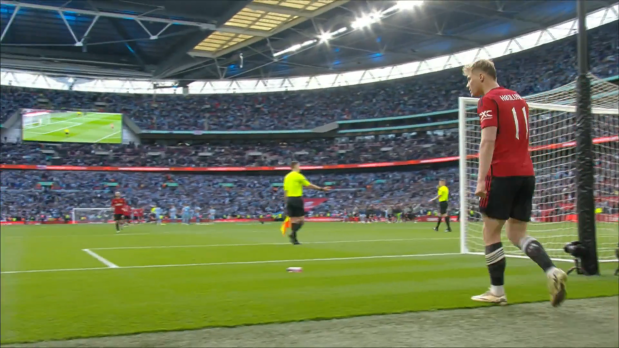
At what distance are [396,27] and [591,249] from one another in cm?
3297

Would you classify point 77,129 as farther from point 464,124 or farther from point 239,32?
point 464,124

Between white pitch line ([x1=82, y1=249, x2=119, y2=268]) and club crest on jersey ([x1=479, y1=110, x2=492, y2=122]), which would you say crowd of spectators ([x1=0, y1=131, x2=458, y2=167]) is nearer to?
white pitch line ([x1=82, y1=249, x2=119, y2=268])

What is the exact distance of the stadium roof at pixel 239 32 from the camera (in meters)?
30.4

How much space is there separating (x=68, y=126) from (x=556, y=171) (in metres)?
47.7


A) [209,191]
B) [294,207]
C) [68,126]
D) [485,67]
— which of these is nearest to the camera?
[485,67]

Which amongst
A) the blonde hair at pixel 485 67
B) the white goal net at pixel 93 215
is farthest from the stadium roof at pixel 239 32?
the blonde hair at pixel 485 67

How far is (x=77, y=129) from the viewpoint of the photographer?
4988cm

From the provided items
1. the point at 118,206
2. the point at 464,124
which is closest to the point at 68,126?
the point at 118,206

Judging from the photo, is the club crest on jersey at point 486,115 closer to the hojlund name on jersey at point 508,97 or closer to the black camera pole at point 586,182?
the hojlund name on jersey at point 508,97

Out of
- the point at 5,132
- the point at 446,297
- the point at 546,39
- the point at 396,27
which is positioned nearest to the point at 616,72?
the point at 546,39

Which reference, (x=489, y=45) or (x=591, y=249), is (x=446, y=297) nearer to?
(x=591, y=249)

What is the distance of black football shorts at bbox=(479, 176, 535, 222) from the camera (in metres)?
4.36

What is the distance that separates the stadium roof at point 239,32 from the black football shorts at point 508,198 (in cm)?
2519

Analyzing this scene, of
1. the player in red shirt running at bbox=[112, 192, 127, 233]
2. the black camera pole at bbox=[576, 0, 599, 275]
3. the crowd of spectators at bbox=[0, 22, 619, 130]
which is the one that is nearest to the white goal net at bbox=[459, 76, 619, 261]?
the black camera pole at bbox=[576, 0, 599, 275]
